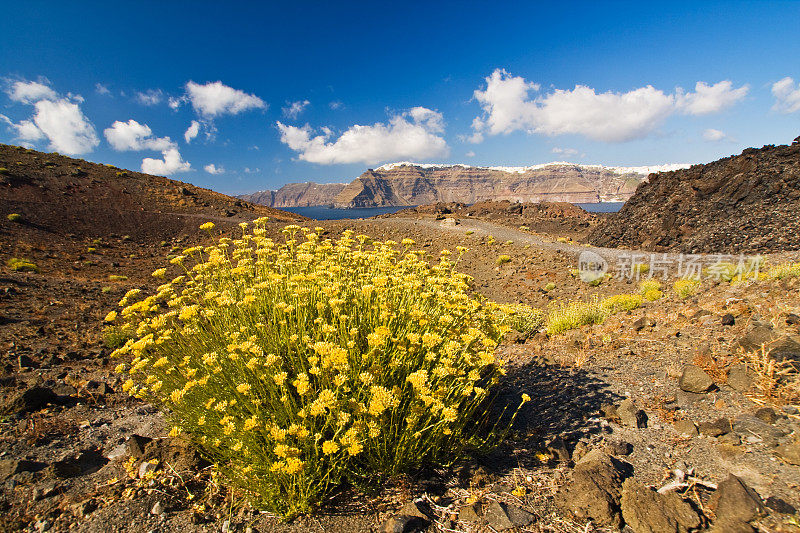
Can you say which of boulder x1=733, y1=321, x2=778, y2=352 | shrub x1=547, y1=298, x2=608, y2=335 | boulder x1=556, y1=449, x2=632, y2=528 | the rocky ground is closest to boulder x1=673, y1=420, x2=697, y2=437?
the rocky ground

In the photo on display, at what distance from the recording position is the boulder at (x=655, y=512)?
212 centimetres

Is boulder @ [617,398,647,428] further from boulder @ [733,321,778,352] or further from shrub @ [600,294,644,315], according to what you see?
shrub @ [600,294,644,315]

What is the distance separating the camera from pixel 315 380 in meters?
2.85

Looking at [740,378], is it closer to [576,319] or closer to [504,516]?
[504,516]

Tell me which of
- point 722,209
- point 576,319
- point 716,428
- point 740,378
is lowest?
Answer: point 576,319

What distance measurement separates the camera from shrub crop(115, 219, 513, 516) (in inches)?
88.2

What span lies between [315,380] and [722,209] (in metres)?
21.6

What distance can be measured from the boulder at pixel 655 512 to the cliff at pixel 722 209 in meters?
16.9

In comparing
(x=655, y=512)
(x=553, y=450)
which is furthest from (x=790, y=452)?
(x=553, y=450)

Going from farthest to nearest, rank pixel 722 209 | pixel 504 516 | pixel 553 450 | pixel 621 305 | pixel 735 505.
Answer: pixel 722 209 < pixel 621 305 < pixel 553 450 < pixel 504 516 < pixel 735 505

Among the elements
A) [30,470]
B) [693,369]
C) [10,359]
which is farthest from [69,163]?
[693,369]

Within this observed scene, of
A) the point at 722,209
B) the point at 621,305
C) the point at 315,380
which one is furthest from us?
the point at 722,209

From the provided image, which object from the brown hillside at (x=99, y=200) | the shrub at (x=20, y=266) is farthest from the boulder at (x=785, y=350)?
the brown hillside at (x=99, y=200)

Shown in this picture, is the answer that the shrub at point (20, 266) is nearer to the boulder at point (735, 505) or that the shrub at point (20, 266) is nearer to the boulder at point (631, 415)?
the boulder at point (631, 415)
